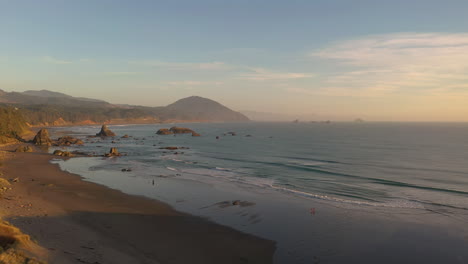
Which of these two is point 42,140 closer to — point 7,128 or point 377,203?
point 7,128

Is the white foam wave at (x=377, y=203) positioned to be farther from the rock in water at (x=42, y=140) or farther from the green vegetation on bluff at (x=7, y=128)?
the green vegetation on bluff at (x=7, y=128)

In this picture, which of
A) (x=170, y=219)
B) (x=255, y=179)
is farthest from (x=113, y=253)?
(x=255, y=179)

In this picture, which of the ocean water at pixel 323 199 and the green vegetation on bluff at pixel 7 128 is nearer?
the ocean water at pixel 323 199

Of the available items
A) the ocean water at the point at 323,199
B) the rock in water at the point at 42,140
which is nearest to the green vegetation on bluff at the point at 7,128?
the rock in water at the point at 42,140

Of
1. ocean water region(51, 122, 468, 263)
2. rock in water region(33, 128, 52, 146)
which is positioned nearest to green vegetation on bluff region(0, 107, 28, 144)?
rock in water region(33, 128, 52, 146)

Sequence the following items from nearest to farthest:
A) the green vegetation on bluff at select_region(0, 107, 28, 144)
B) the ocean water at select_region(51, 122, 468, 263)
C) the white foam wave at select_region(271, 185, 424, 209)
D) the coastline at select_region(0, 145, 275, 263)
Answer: the coastline at select_region(0, 145, 275, 263), the ocean water at select_region(51, 122, 468, 263), the white foam wave at select_region(271, 185, 424, 209), the green vegetation on bluff at select_region(0, 107, 28, 144)

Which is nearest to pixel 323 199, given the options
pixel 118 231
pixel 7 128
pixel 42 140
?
pixel 118 231

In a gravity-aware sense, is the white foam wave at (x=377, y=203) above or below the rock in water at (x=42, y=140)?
above

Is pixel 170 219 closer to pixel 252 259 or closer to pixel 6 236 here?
pixel 252 259

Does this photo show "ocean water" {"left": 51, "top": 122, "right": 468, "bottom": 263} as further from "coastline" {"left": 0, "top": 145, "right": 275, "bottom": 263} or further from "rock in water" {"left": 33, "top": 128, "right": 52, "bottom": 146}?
"rock in water" {"left": 33, "top": 128, "right": 52, "bottom": 146}
